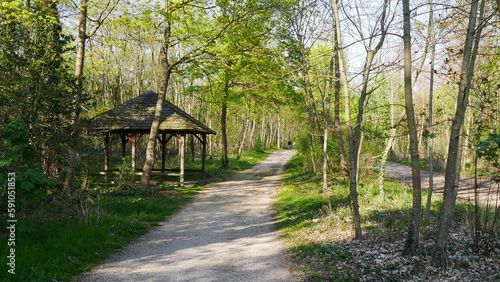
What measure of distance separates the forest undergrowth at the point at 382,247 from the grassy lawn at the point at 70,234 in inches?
142

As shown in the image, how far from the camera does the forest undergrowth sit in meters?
4.54

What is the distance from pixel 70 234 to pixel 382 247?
583 centimetres

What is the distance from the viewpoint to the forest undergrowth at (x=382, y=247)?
4535 millimetres

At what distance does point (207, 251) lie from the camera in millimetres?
6348

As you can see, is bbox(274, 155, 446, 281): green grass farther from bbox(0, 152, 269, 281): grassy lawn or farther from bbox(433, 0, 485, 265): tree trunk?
bbox(0, 152, 269, 281): grassy lawn

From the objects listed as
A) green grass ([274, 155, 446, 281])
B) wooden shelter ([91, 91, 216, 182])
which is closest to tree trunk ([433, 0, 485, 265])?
green grass ([274, 155, 446, 281])

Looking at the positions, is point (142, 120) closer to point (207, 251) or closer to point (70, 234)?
point (70, 234)

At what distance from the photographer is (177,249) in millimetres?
6445

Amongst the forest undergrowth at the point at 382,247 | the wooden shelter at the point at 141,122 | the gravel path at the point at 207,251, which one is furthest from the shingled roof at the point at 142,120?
the forest undergrowth at the point at 382,247

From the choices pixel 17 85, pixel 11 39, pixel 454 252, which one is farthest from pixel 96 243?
pixel 454 252

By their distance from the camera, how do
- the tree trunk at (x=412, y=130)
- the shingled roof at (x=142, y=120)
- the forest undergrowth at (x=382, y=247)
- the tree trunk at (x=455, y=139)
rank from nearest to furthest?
the tree trunk at (x=455, y=139) < the forest undergrowth at (x=382, y=247) < the tree trunk at (x=412, y=130) < the shingled roof at (x=142, y=120)

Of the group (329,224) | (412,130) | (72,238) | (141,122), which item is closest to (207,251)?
(72,238)

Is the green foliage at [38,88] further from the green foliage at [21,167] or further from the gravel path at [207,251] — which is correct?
the gravel path at [207,251]

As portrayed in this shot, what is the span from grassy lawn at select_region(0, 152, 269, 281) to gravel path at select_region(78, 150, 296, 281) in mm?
332
